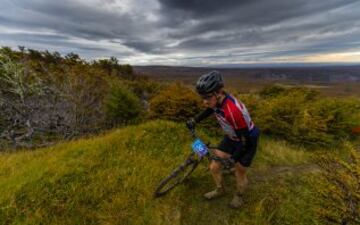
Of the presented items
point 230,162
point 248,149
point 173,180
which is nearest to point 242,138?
point 248,149

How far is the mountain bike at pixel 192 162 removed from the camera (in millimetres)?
3410

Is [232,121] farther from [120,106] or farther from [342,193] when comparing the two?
[120,106]

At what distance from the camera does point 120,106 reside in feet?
27.7

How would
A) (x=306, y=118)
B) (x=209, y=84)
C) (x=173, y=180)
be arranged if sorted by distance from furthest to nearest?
(x=306, y=118) < (x=173, y=180) < (x=209, y=84)

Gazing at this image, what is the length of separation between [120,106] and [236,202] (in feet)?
19.9

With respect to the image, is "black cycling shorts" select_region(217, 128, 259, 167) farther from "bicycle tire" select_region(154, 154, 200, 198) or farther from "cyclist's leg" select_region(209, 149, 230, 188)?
"bicycle tire" select_region(154, 154, 200, 198)

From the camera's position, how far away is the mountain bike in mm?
3410

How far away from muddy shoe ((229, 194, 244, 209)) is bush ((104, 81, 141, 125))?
5751 mm

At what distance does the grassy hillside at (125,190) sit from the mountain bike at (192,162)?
15 cm

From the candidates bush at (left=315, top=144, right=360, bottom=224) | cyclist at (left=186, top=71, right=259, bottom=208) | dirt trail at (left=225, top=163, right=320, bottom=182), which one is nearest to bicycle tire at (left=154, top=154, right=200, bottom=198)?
cyclist at (left=186, top=71, right=259, bottom=208)

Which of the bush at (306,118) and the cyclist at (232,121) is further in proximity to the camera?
the bush at (306,118)

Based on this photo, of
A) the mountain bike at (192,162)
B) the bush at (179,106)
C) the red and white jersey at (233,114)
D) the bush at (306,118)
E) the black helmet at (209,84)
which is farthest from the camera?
the bush at (179,106)

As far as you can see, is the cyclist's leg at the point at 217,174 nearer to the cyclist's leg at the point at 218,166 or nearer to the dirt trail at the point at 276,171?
the cyclist's leg at the point at 218,166

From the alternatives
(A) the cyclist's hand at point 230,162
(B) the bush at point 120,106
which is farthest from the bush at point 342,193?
(B) the bush at point 120,106
